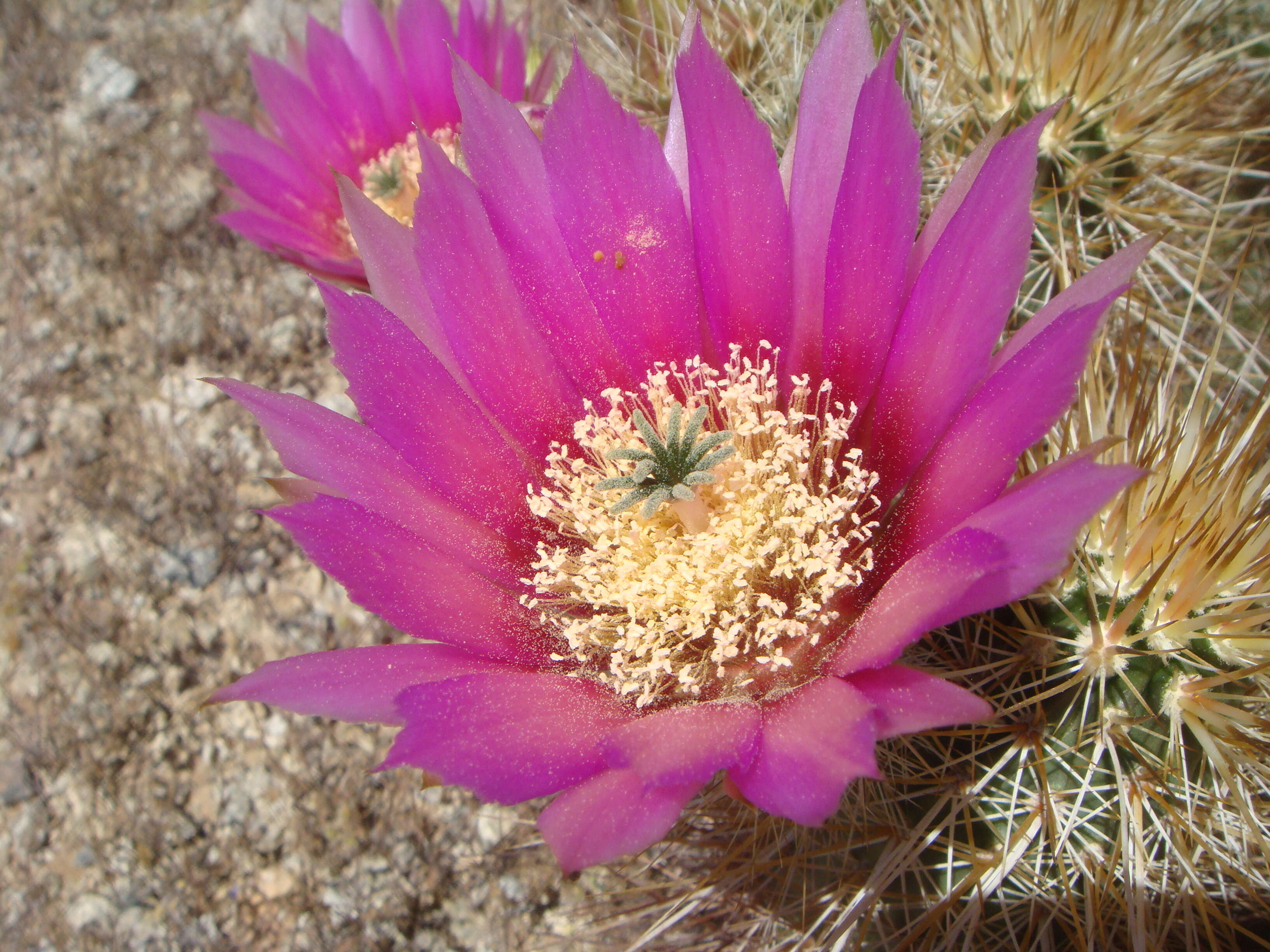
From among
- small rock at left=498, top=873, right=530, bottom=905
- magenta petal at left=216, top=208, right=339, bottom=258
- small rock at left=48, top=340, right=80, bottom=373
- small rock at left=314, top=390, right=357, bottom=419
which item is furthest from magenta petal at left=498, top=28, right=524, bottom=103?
small rock at left=48, top=340, right=80, bottom=373

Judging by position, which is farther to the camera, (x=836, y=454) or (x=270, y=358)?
(x=270, y=358)

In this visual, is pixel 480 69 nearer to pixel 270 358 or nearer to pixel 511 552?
pixel 511 552

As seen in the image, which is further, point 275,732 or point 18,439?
point 18,439

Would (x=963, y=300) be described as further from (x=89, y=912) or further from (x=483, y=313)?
(x=89, y=912)

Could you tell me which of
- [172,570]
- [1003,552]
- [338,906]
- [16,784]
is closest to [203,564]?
[172,570]

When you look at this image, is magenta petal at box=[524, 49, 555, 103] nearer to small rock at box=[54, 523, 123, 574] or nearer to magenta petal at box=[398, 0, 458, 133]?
magenta petal at box=[398, 0, 458, 133]

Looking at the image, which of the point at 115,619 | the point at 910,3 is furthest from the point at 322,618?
the point at 910,3
